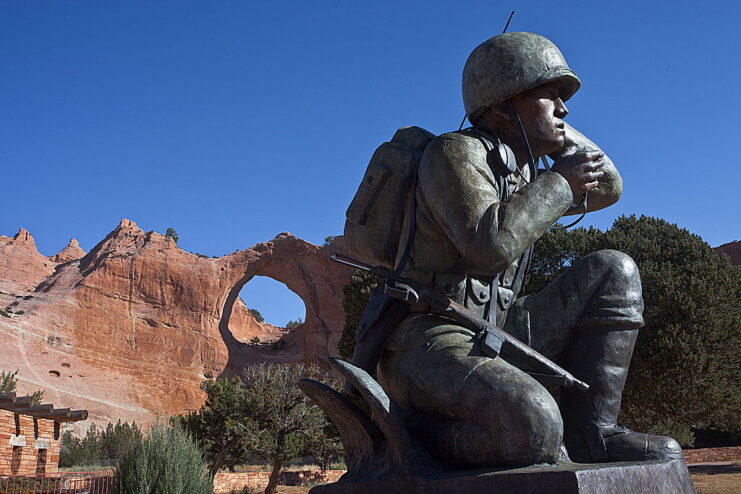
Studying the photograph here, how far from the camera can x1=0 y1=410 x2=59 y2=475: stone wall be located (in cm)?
1848

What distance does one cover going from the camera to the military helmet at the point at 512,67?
8.75 feet

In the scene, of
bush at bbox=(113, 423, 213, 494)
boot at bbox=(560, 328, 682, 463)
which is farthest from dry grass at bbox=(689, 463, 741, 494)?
boot at bbox=(560, 328, 682, 463)

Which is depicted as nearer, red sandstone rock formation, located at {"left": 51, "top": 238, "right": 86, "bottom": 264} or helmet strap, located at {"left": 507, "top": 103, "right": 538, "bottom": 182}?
helmet strap, located at {"left": 507, "top": 103, "right": 538, "bottom": 182}

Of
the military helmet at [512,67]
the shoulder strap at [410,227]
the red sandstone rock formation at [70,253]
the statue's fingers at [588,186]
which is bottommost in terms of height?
the shoulder strap at [410,227]

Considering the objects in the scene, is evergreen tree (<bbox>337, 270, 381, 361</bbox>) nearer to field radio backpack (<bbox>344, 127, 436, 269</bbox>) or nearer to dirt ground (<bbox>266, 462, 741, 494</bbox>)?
dirt ground (<bbox>266, 462, 741, 494</bbox>)

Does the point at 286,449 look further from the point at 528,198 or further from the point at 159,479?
the point at 528,198

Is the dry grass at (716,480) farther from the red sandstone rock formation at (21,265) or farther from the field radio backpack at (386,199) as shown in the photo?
the red sandstone rock formation at (21,265)

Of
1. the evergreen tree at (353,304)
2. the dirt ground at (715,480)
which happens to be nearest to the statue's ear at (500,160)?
the dirt ground at (715,480)

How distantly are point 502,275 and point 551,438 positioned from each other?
77cm

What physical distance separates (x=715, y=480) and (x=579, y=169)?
1825cm

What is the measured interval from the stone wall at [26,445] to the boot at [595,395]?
19.2 metres

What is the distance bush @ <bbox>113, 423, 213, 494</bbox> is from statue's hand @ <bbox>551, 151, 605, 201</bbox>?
10887mm

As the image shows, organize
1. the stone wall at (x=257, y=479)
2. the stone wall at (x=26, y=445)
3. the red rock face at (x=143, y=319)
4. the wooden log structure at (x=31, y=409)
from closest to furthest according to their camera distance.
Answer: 1. the wooden log structure at (x=31, y=409)
2. the stone wall at (x=26, y=445)
3. the stone wall at (x=257, y=479)
4. the red rock face at (x=143, y=319)

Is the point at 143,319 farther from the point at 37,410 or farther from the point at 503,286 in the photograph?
the point at 503,286
